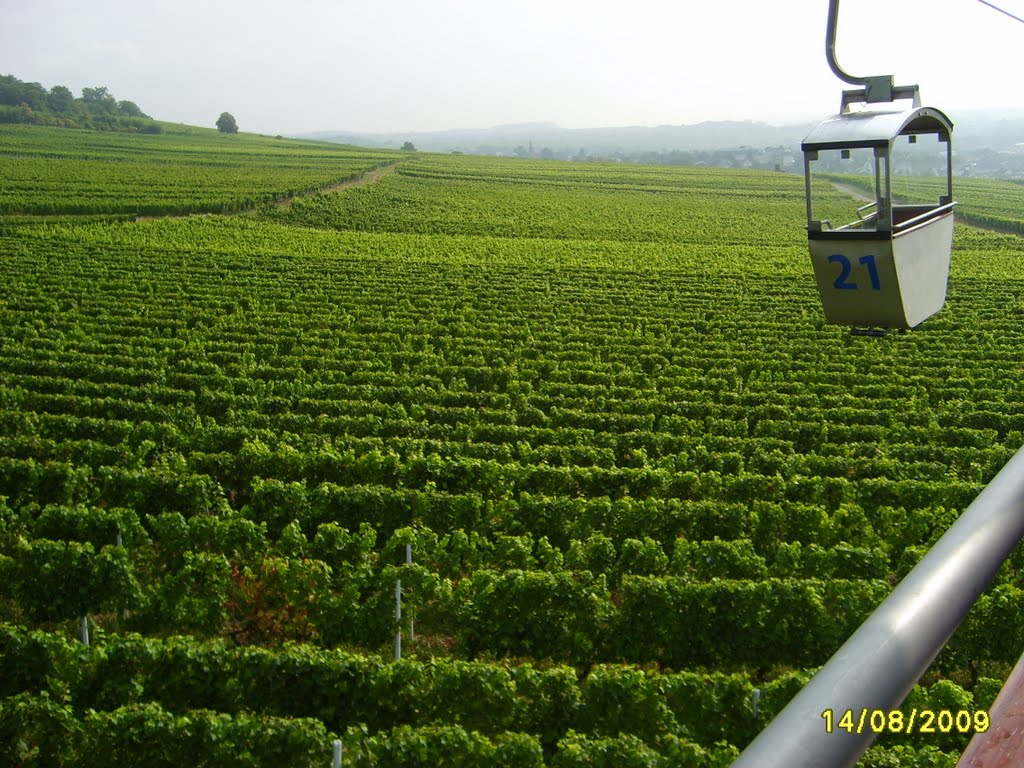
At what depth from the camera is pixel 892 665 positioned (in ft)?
3.29

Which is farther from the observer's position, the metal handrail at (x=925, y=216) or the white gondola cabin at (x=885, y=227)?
the metal handrail at (x=925, y=216)

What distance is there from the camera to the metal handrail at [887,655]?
90 centimetres

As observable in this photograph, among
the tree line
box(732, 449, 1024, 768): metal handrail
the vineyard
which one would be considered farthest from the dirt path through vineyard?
box(732, 449, 1024, 768): metal handrail

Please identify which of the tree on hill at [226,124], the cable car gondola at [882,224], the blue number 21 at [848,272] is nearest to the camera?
the cable car gondola at [882,224]

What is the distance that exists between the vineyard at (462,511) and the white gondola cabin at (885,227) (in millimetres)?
2981

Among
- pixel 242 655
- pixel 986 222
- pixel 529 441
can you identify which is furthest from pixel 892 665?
pixel 986 222

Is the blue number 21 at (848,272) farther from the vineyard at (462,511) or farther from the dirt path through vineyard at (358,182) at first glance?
the dirt path through vineyard at (358,182)

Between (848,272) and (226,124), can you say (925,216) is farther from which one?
(226,124)

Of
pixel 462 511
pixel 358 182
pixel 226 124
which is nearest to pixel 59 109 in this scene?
pixel 226 124

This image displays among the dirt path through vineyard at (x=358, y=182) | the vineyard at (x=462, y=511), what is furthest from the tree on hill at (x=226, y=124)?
the vineyard at (x=462, y=511)

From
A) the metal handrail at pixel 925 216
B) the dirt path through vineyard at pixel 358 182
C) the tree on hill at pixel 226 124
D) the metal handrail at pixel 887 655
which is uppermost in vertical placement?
the tree on hill at pixel 226 124

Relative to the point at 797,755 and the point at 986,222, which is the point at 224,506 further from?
the point at 986,222

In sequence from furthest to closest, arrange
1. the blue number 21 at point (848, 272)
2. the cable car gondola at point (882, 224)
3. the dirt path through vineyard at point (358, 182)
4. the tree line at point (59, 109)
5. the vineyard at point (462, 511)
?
the tree line at point (59, 109)
the dirt path through vineyard at point (358, 182)
the vineyard at point (462, 511)
the blue number 21 at point (848, 272)
the cable car gondola at point (882, 224)

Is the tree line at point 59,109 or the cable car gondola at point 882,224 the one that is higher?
the tree line at point 59,109
